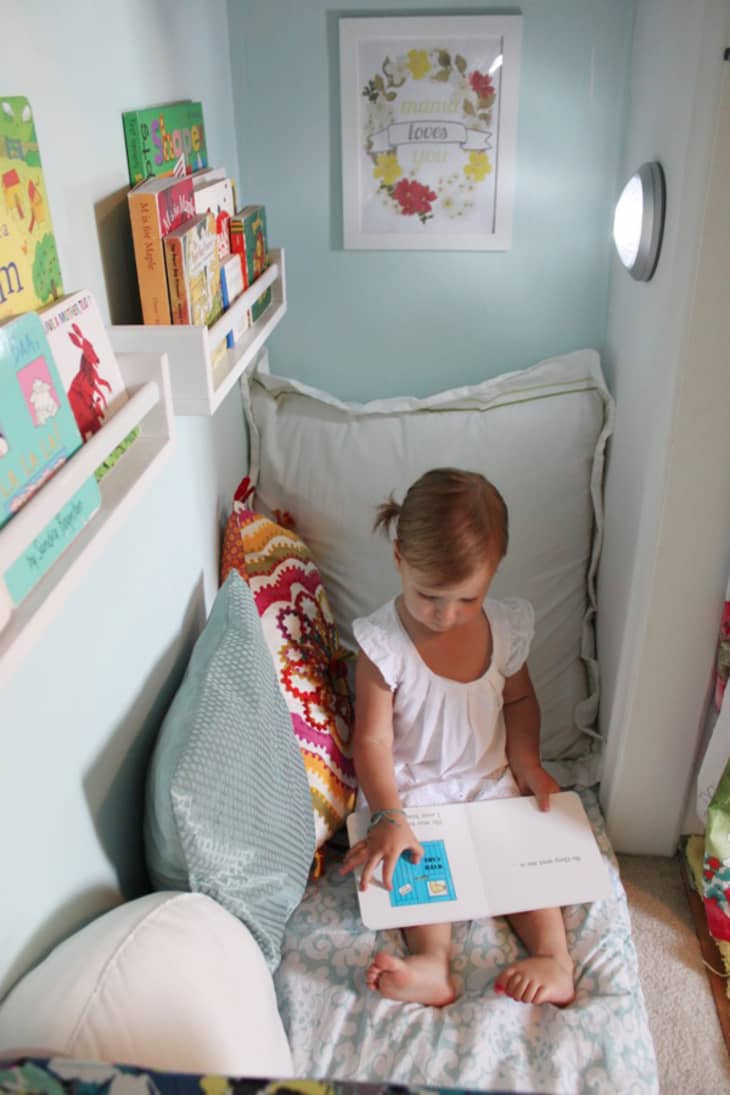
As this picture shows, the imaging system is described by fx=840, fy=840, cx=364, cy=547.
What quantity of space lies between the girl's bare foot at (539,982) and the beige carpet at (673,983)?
0.23 meters

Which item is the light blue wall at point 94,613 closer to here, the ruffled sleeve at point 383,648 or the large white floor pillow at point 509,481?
the ruffled sleeve at point 383,648

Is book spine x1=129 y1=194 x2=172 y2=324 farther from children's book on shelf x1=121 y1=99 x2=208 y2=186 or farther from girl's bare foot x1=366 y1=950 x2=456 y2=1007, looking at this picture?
girl's bare foot x1=366 y1=950 x2=456 y2=1007

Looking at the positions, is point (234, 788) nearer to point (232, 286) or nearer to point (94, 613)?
point (94, 613)

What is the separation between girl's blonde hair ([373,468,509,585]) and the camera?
133cm

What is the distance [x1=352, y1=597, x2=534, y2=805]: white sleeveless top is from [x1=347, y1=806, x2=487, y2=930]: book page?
6 cm

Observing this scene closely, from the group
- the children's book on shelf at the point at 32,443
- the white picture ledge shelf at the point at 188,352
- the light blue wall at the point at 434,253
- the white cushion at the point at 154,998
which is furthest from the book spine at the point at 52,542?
the light blue wall at the point at 434,253

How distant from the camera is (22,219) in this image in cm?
76

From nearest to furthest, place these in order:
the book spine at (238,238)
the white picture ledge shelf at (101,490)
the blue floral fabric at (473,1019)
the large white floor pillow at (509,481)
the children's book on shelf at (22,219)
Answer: the white picture ledge shelf at (101,490), the children's book on shelf at (22,219), the blue floral fabric at (473,1019), the book spine at (238,238), the large white floor pillow at (509,481)

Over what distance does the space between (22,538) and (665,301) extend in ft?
3.64

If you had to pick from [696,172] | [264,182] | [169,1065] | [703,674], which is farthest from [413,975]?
[264,182]

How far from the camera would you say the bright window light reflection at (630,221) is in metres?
1.41

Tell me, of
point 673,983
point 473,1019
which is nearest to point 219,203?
point 473,1019

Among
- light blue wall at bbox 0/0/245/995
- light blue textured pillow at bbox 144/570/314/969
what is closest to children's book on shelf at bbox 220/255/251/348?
light blue wall at bbox 0/0/245/995

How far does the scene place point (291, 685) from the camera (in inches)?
56.9
